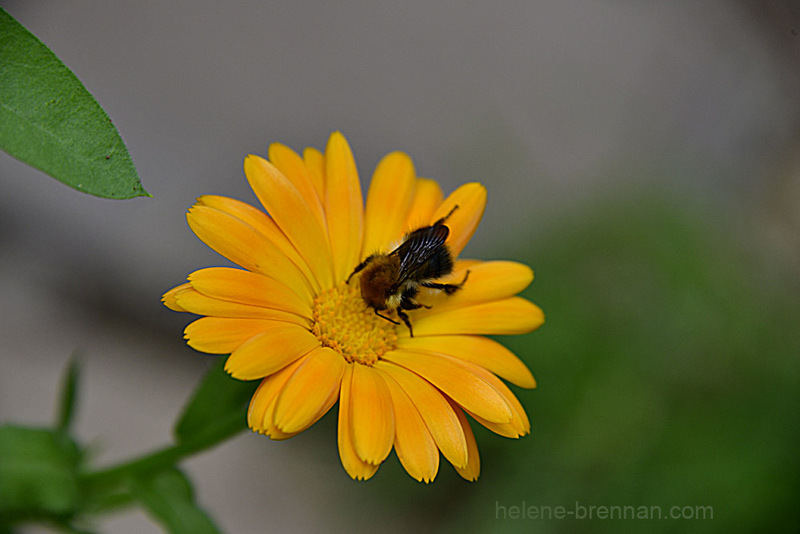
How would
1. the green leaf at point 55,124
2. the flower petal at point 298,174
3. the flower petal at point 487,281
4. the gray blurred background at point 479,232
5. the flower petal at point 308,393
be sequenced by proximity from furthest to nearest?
the gray blurred background at point 479,232
the flower petal at point 487,281
the flower petal at point 298,174
the flower petal at point 308,393
the green leaf at point 55,124

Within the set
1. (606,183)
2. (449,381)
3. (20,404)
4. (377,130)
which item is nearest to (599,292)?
(606,183)

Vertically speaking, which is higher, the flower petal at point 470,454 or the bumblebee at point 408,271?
the bumblebee at point 408,271

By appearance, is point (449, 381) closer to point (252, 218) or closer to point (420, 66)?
point (252, 218)

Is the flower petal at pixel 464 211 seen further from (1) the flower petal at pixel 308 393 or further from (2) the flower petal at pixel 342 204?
(1) the flower petal at pixel 308 393

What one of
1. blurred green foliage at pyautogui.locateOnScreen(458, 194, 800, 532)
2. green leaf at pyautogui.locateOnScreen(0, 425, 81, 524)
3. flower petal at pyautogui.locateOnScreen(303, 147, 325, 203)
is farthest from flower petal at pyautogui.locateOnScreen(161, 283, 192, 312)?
blurred green foliage at pyautogui.locateOnScreen(458, 194, 800, 532)

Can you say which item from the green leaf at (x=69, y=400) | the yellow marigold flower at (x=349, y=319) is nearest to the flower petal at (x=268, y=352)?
the yellow marigold flower at (x=349, y=319)

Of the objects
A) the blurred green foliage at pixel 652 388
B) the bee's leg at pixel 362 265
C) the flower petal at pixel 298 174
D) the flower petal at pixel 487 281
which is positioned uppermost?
the blurred green foliage at pixel 652 388

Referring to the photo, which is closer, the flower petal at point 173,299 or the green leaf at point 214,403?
the flower petal at point 173,299
